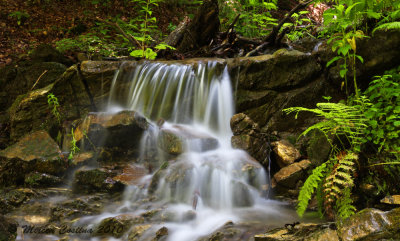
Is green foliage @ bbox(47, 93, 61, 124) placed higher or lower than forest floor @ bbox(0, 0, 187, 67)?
lower

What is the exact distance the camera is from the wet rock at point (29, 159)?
4703mm

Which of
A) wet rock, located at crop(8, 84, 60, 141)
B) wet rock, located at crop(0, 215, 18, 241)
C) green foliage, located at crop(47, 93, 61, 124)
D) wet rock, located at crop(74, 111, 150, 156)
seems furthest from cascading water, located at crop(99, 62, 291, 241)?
wet rock, located at crop(0, 215, 18, 241)

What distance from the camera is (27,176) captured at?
472 centimetres

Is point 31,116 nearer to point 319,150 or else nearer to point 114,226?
point 114,226

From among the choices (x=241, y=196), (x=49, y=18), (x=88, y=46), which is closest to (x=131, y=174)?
(x=241, y=196)

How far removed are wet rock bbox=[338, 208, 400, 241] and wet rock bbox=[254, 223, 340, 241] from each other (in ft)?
0.28

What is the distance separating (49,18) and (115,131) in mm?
8901

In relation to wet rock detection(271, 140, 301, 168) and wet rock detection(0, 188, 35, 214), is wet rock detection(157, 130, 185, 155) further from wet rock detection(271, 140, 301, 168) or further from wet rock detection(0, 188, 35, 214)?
wet rock detection(0, 188, 35, 214)

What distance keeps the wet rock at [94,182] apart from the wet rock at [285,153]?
284cm

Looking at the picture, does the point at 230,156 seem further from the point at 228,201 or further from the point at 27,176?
the point at 27,176

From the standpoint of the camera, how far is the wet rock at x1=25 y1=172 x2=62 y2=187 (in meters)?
4.65

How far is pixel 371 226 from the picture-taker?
6.89ft

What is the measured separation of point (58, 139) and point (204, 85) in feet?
11.7

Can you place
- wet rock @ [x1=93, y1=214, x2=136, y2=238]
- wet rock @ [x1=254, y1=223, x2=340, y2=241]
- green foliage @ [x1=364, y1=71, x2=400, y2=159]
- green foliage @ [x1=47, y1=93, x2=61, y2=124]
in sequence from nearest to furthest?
1. wet rock @ [x1=254, y1=223, x2=340, y2=241]
2. green foliage @ [x1=364, y1=71, x2=400, y2=159]
3. wet rock @ [x1=93, y1=214, x2=136, y2=238]
4. green foliage @ [x1=47, y1=93, x2=61, y2=124]
